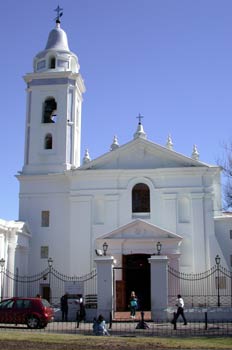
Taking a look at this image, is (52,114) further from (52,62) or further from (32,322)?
(32,322)

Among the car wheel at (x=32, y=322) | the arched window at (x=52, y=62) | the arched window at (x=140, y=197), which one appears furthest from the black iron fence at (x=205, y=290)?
the arched window at (x=52, y=62)

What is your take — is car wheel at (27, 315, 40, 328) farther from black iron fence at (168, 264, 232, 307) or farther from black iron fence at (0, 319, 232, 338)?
black iron fence at (168, 264, 232, 307)

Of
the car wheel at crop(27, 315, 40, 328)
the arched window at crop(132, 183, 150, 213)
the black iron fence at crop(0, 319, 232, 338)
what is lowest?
the black iron fence at crop(0, 319, 232, 338)

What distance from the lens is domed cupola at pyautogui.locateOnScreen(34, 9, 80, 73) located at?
3975 cm

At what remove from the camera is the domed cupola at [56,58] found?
1565 inches

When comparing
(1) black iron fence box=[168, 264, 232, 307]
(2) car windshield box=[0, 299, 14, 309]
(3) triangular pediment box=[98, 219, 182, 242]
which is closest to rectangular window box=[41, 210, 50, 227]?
(3) triangular pediment box=[98, 219, 182, 242]

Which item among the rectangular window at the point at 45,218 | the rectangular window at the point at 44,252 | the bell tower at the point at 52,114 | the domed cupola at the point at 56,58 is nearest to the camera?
the rectangular window at the point at 44,252

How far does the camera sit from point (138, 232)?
33500mm

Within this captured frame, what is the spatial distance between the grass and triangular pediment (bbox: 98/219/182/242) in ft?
48.2

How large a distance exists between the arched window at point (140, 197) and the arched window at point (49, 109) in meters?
8.39

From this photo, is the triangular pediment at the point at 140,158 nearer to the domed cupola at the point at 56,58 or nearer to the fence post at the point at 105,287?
the domed cupola at the point at 56,58

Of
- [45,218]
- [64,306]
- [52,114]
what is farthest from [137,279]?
[52,114]

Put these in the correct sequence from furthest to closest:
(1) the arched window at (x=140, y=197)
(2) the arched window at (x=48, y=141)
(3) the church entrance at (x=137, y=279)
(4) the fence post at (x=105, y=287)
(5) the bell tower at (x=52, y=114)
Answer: (2) the arched window at (x=48, y=141), (5) the bell tower at (x=52, y=114), (1) the arched window at (x=140, y=197), (3) the church entrance at (x=137, y=279), (4) the fence post at (x=105, y=287)

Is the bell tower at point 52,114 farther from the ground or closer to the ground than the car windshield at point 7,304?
farther from the ground
